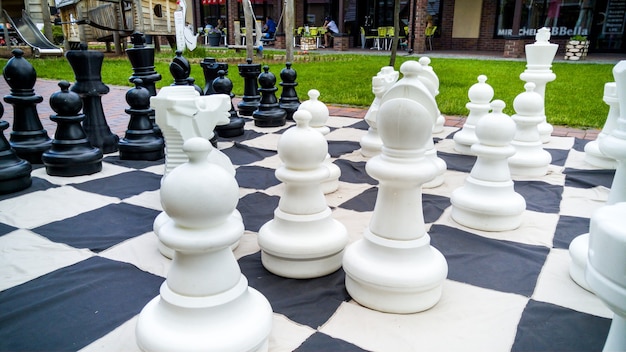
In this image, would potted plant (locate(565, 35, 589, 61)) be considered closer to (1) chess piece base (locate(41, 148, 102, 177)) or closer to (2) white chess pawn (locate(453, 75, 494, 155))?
(2) white chess pawn (locate(453, 75, 494, 155))

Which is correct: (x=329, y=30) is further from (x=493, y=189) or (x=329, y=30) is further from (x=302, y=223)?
(x=302, y=223)

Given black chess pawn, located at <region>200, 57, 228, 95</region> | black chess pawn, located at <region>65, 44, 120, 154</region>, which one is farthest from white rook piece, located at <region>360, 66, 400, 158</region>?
black chess pawn, located at <region>65, 44, 120, 154</region>

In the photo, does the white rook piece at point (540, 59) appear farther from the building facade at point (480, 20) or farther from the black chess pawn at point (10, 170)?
the building facade at point (480, 20)

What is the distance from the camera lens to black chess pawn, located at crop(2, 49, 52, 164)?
7.62 feet

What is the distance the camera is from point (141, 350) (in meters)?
1.03

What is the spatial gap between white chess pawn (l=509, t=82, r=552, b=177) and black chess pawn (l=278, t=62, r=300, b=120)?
70.1 inches

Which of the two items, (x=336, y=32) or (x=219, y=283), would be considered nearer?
(x=219, y=283)

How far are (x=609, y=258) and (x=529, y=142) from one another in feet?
6.34

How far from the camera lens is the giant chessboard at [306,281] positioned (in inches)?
44.3

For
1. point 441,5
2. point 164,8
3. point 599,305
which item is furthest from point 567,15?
point 599,305

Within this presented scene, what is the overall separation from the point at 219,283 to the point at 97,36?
1328 centimetres

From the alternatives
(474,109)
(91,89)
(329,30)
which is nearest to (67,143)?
(91,89)

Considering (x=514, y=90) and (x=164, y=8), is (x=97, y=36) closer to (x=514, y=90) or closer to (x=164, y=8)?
(x=164, y=8)

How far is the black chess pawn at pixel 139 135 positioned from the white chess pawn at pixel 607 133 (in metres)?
2.47
